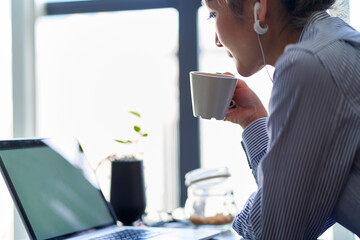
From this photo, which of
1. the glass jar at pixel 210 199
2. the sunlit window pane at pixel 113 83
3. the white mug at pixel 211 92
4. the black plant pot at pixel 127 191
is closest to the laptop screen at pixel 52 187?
the black plant pot at pixel 127 191

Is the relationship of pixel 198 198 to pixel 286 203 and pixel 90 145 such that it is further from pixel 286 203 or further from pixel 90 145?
pixel 286 203

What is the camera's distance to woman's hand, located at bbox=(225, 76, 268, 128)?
1339mm

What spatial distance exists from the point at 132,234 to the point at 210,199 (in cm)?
37

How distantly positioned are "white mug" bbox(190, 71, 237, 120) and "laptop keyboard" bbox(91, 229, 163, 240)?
1.12ft

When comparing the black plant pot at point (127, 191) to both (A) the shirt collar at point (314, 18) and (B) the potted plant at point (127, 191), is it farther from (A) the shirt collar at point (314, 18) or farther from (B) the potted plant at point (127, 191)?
(A) the shirt collar at point (314, 18)

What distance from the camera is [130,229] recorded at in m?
1.35

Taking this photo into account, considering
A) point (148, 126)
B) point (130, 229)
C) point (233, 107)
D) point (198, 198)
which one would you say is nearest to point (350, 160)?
point (233, 107)

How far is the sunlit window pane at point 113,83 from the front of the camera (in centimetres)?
201

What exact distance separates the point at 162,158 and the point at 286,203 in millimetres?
1221

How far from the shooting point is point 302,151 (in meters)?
0.79

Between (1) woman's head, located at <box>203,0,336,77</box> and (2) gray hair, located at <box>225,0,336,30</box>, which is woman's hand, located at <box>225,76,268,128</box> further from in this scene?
(2) gray hair, located at <box>225,0,336,30</box>

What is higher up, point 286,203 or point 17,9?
point 17,9

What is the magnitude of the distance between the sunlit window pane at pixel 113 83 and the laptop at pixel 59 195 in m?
0.56

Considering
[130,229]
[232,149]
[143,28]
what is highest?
[143,28]
